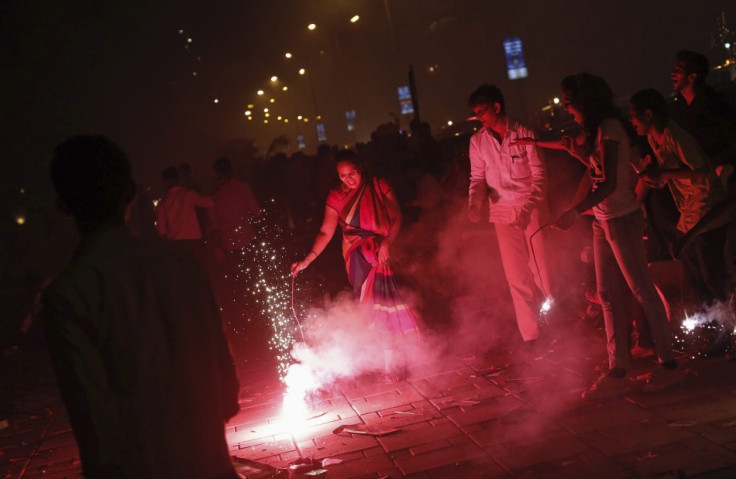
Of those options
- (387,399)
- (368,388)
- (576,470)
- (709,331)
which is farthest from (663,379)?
(368,388)

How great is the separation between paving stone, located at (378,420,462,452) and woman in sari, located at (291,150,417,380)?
1.67 m

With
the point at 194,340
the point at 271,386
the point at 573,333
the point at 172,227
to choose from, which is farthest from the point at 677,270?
the point at 172,227

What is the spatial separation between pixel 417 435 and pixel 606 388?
1584 millimetres

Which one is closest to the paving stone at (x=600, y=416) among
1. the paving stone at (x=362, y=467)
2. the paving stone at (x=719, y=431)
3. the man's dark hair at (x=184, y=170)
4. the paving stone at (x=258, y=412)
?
the paving stone at (x=719, y=431)

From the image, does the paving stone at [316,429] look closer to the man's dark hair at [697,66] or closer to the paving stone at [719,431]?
the paving stone at [719,431]

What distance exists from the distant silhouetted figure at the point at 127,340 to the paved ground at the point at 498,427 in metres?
2.59

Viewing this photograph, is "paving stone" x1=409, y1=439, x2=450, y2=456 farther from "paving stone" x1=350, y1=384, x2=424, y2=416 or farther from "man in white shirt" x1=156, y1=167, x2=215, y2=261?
"man in white shirt" x1=156, y1=167, x2=215, y2=261

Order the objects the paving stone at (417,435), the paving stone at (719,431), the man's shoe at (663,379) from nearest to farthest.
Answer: the paving stone at (719,431) → the paving stone at (417,435) → the man's shoe at (663,379)

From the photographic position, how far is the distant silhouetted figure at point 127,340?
7.68 ft

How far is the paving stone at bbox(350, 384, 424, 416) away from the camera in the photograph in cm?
647

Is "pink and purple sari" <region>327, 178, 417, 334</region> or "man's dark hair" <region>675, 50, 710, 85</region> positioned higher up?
"man's dark hair" <region>675, 50, 710, 85</region>

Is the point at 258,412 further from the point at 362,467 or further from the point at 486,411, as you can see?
the point at 486,411

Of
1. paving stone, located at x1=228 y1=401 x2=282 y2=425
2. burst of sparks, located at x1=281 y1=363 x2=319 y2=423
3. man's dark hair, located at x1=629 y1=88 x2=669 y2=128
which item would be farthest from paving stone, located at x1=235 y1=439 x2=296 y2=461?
man's dark hair, located at x1=629 y1=88 x2=669 y2=128

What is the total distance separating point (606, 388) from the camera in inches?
223
